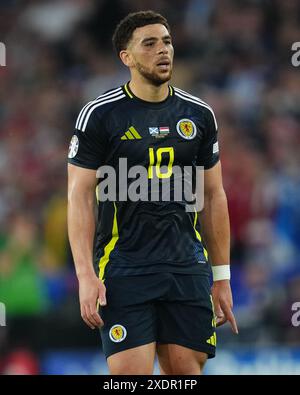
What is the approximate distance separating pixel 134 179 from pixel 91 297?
2.27 feet

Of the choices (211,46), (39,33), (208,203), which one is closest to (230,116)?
(211,46)

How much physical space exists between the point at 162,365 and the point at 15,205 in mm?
5977

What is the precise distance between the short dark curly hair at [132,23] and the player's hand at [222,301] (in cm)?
148

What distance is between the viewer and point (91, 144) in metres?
5.58

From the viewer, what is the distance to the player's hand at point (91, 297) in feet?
17.6

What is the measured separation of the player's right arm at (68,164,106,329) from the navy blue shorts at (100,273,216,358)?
0.43 ft

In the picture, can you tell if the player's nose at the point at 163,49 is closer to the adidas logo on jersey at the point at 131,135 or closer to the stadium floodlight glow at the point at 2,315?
the adidas logo on jersey at the point at 131,135

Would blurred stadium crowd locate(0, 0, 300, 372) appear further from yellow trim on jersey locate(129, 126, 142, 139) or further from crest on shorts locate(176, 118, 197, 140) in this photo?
yellow trim on jersey locate(129, 126, 142, 139)

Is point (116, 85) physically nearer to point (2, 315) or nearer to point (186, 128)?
point (2, 315)

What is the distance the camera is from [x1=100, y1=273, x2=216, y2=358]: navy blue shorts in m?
5.50

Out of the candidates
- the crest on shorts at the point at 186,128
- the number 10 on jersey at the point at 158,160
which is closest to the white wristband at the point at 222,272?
the number 10 on jersey at the point at 158,160

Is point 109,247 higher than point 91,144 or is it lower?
lower

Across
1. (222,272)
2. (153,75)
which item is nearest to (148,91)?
(153,75)

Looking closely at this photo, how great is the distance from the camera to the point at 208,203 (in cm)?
592
